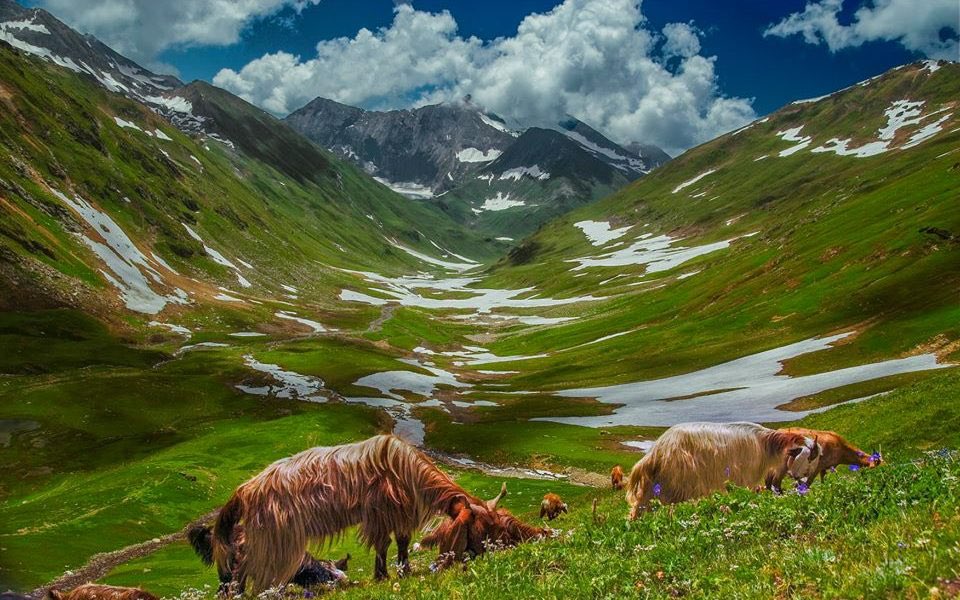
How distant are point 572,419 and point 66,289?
96303 mm

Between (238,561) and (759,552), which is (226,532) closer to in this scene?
(238,561)

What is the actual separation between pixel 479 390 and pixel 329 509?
82.7 m

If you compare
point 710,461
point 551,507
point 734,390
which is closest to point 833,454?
point 710,461

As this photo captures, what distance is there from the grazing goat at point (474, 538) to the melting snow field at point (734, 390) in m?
45.1

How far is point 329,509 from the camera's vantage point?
12.5 meters

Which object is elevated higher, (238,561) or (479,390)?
(238,561)

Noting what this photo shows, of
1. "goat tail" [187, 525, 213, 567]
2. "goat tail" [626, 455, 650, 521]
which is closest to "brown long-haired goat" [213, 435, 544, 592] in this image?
"goat tail" [187, 525, 213, 567]

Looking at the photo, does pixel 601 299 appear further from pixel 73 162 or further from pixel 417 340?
pixel 73 162

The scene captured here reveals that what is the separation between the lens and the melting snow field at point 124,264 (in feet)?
416

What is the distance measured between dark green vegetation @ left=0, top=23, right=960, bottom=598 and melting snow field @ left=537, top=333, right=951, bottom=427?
2.45m

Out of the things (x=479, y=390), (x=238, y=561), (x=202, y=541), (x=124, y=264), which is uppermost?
(x=124, y=264)

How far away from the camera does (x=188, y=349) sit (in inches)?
4286

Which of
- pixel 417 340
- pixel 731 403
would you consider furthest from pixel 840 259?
pixel 417 340

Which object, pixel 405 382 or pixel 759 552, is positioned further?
Result: pixel 405 382
